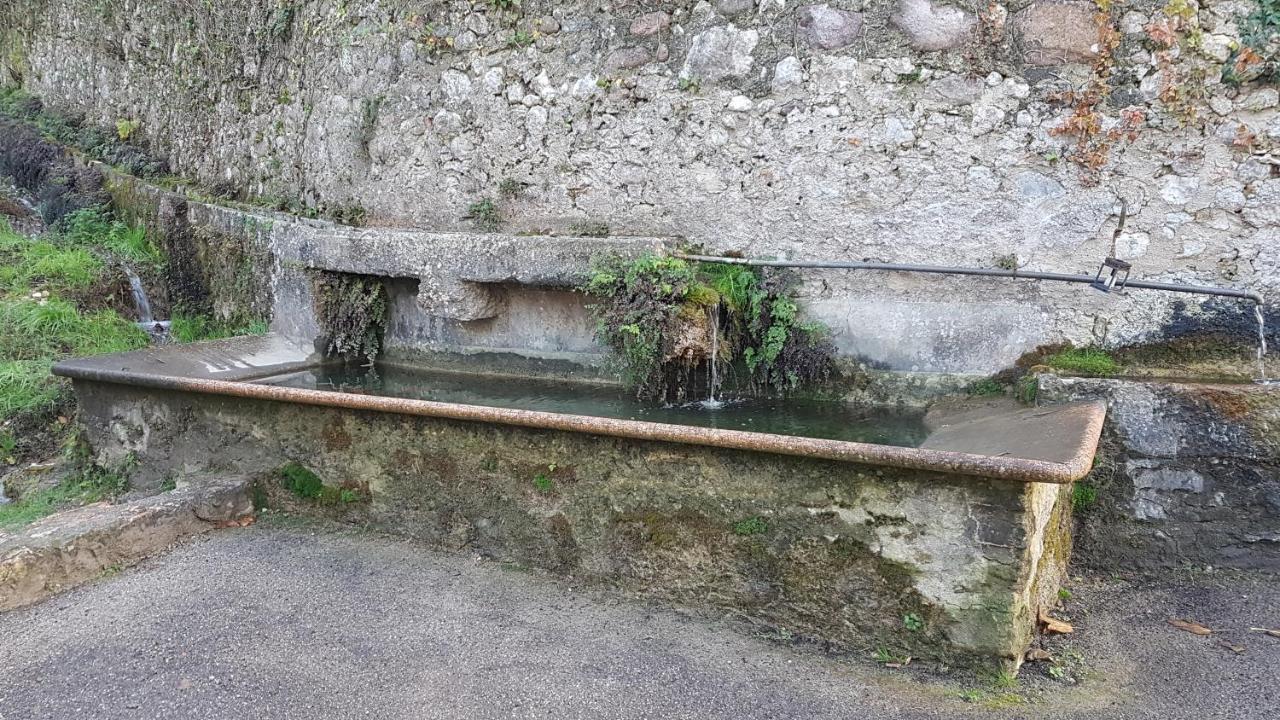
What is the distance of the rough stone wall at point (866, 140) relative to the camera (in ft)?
11.2

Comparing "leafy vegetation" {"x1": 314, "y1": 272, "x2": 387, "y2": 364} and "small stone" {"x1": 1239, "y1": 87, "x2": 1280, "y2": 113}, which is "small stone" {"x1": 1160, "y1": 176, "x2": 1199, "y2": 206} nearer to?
"small stone" {"x1": 1239, "y1": 87, "x2": 1280, "y2": 113}

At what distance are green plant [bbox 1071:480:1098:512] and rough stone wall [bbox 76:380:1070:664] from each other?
0.14m

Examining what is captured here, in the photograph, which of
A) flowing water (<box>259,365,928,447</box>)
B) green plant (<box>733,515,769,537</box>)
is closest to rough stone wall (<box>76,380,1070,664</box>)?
green plant (<box>733,515,769,537</box>)

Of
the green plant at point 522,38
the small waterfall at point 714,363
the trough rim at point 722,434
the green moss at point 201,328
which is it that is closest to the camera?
the trough rim at point 722,434

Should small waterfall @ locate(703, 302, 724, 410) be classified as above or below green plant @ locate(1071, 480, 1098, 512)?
above

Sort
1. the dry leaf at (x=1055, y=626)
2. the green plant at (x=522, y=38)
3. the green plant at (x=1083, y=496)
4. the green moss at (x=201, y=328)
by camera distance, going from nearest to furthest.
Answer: the dry leaf at (x=1055, y=626) → the green plant at (x=1083, y=496) → the green plant at (x=522, y=38) → the green moss at (x=201, y=328)

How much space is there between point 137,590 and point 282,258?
2453 mm

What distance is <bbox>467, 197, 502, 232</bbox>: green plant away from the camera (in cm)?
478

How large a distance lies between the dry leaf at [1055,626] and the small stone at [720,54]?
2.63m

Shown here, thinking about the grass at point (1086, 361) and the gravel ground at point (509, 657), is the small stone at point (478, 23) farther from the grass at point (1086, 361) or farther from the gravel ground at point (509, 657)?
the grass at point (1086, 361)

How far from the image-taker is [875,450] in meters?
2.72

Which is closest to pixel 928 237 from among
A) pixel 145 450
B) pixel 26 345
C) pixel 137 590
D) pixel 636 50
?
pixel 636 50

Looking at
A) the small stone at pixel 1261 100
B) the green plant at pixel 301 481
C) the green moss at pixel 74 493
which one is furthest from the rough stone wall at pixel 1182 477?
the green moss at pixel 74 493

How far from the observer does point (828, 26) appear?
12.7 ft
